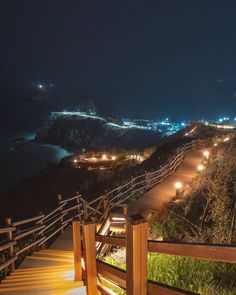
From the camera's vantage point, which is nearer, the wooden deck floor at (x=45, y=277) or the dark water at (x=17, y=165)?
the wooden deck floor at (x=45, y=277)

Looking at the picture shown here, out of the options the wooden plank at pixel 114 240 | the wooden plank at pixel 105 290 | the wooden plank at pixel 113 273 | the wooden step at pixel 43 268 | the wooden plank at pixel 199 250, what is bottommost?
the wooden step at pixel 43 268

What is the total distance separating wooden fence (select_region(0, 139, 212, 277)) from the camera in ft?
23.2

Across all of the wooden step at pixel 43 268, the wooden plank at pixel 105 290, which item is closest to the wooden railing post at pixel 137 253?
the wooden plank at pixel 105 290

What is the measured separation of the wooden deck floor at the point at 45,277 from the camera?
477 cm

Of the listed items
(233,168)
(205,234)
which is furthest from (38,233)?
(233,168)

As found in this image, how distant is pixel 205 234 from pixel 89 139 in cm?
9224

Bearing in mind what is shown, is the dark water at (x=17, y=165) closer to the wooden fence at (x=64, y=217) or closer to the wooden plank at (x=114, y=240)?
the wooden fence at (x=64, y=217)

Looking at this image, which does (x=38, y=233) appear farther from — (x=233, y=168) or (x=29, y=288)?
(x=233, y=168)

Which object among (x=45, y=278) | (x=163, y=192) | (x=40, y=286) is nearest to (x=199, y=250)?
(x=40, y=286)

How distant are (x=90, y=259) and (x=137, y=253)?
1601 millimetres

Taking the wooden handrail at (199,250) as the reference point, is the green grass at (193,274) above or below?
below

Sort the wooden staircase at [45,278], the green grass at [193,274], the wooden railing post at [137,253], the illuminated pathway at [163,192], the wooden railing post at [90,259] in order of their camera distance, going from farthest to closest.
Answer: the illuminated pathway at [163,192]
the wooden staircase at [45,278]
the green grass at [193,274]
the wooden railing post at [90,259]
the wooden railing post at [137,253]

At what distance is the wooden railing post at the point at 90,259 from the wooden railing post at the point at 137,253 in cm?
143

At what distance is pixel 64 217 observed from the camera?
17.3 meters
